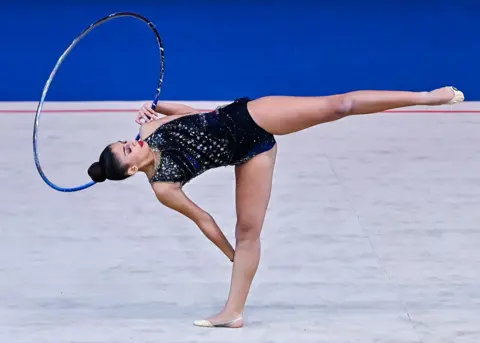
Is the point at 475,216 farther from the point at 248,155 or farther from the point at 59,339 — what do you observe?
the point at 59,339

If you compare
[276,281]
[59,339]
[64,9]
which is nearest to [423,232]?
[276,281]

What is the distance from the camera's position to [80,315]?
4.63 metres

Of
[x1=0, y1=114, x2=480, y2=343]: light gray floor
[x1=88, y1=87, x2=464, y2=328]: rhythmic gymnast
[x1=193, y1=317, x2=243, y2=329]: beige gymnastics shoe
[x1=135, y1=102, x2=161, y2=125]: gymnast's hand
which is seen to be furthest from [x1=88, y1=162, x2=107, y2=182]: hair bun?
[x1=193, y1=317, x2=243, y2=329]: beige gymnastics shoe

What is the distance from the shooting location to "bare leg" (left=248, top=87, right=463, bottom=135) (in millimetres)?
4148

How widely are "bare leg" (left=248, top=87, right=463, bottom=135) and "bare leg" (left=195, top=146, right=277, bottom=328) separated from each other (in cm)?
16

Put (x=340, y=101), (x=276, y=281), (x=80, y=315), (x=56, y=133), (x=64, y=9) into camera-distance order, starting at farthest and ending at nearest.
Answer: (x=64, y=9) < (x=56, y=133) < (x=276, y=281) < (x=80, y=315) < (x=340, y=101)

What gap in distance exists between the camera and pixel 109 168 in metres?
4.09

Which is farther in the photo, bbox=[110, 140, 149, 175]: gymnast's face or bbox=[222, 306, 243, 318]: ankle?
bbox=[222, 306, 243, 318]: ankle

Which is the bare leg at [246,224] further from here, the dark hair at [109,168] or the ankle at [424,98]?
the ankle at [424,98]

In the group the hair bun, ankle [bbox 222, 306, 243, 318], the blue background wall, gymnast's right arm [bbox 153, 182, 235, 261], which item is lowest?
the blue background wall

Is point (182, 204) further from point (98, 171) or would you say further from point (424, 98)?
point (424, 98)

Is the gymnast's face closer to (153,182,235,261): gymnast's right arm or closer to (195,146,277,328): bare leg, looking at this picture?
(153,182,235,261): gymnast's right arm

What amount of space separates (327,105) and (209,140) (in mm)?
517

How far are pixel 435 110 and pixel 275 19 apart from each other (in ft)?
5.51
